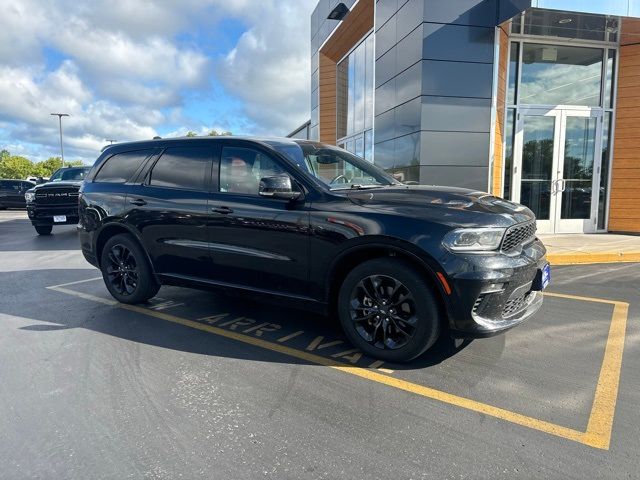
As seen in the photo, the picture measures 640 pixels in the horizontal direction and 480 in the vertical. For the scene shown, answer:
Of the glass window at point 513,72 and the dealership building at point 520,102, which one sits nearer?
the dealership building at point 520,102

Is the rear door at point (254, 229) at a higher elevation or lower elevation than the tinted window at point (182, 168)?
lower

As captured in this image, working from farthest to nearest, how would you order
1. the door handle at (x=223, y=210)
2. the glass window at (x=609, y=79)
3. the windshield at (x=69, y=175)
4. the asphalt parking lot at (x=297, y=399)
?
the windshield at (x=69, y=175), the glass window at (x=609, y=79), the door handle at (x=223, y=210), the asphalt parking lot at (x=297, y=399)

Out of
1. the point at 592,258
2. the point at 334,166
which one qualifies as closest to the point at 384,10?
the point at 592,258

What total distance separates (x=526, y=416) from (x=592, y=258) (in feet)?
21.1

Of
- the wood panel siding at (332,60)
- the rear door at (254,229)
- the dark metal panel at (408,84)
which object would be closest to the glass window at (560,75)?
the dark metal panel at (408,84)

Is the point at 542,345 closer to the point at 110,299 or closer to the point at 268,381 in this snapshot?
the point at 268,381

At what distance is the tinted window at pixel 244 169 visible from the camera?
407 cm

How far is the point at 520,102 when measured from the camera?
1073cm

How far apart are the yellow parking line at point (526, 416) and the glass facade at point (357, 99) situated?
10150 mm

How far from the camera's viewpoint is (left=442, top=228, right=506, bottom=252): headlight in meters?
3.16

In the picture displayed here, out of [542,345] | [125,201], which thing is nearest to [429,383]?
[542,345]

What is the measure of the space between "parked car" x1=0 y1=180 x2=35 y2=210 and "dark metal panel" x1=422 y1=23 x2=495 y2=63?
928 inches

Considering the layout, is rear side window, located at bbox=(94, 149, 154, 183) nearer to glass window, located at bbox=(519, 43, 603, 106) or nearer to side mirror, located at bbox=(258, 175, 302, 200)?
side mirror, located at bbox=(258, 175, 302, 200)

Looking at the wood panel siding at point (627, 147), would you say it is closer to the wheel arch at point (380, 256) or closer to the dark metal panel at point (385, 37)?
the dark metal panel at point (385, 37)
